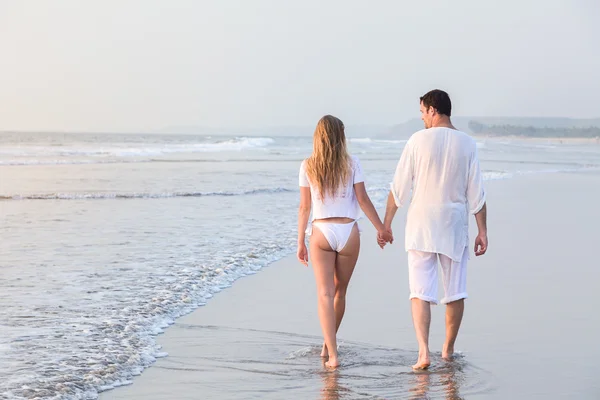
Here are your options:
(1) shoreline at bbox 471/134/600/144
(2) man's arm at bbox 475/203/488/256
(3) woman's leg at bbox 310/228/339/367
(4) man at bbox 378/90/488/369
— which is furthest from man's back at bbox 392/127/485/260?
(1) shoreline at bbox 471/134/600/144

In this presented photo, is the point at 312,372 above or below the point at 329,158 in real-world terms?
below

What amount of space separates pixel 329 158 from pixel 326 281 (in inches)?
32.3

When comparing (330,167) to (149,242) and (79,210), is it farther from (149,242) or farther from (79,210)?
(79,210)

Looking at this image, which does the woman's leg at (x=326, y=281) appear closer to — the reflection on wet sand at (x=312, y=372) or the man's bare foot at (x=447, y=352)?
the reflection on wet sand at (x=312, y=372)

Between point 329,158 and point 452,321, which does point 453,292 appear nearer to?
point 452,321

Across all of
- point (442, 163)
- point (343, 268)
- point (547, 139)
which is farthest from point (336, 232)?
point (547, 139)

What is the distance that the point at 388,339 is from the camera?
5.86 m

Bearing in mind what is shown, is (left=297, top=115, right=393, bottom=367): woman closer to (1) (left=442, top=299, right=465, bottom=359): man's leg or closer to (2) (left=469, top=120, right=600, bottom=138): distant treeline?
(1) (left=442, top=299, right=465, bottom=359): man's leg

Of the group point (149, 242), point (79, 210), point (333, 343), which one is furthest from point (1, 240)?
point (333, 343)

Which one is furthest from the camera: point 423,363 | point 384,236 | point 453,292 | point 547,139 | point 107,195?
point 547,139

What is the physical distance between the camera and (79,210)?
14.8m

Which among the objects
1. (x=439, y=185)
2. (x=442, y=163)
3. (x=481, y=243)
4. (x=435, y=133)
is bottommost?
(x=481, y=243)

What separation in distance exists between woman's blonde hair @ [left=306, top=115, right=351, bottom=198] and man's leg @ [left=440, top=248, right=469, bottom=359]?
0.85 meters

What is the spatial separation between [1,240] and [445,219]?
24.2ft
